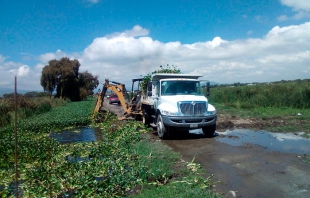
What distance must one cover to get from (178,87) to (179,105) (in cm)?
151

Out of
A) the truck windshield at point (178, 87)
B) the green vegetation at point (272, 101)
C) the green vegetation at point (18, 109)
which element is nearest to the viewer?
the truck windshield at point (178, 87)

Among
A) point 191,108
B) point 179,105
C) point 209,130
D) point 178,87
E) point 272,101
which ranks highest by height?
point 178,87

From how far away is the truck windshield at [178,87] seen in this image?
43.1ft

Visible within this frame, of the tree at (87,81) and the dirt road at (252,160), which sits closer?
the dirt road at (252,160)

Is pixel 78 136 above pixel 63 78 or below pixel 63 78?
below

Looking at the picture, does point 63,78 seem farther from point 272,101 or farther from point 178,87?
point 178,87

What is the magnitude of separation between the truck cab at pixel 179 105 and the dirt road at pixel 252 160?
0.66 meters

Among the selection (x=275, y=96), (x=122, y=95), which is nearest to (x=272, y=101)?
(x=275, y=96)

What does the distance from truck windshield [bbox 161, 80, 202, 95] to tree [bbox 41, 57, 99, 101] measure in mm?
44519

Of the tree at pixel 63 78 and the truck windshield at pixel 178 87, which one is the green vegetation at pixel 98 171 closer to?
the truck windshield at pixel 178 87

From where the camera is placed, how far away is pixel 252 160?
8.48 meters

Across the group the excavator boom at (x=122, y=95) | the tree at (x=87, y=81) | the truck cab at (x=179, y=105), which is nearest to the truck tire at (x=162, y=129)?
the truck cab at (x=179, y=105)

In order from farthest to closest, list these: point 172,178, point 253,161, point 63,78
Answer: point 63,78, point 253,161, point 172,178

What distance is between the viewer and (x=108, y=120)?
1925cm
